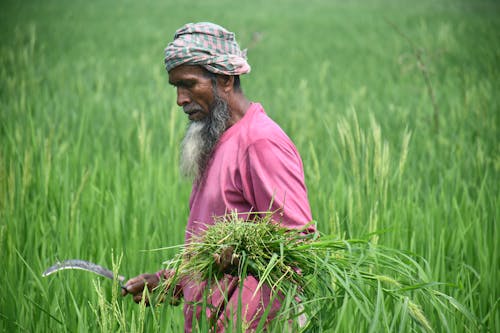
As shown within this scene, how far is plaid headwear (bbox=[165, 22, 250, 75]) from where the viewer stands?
207cm

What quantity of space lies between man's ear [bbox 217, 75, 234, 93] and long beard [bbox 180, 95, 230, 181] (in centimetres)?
4

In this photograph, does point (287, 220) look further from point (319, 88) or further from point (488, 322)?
point (319, 88)

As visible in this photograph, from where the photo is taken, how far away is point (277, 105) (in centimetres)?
659

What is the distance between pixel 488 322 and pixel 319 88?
548 cm

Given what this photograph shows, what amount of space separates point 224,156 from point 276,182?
0.20 m

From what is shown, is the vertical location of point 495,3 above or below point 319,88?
above

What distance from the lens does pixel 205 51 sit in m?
2.09

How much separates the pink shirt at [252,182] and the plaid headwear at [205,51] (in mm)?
162

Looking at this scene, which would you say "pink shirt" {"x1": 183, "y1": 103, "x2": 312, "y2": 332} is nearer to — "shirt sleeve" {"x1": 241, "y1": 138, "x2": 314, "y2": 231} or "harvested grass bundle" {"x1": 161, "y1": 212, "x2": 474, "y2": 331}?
Answer: "shirt sleeve" {"x1": 241, "y1": 138, "x2": 314, "y2": 231}

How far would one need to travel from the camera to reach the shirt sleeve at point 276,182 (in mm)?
1822

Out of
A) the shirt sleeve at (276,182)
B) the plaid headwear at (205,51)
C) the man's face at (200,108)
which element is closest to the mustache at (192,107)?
the man's face at (200,108)

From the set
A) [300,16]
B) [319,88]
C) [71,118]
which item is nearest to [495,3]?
[300,16]

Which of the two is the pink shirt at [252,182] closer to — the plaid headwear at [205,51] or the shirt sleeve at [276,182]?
the shirt sleeve at [276,182]

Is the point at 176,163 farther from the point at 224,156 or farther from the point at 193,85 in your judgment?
the point at 224,156
